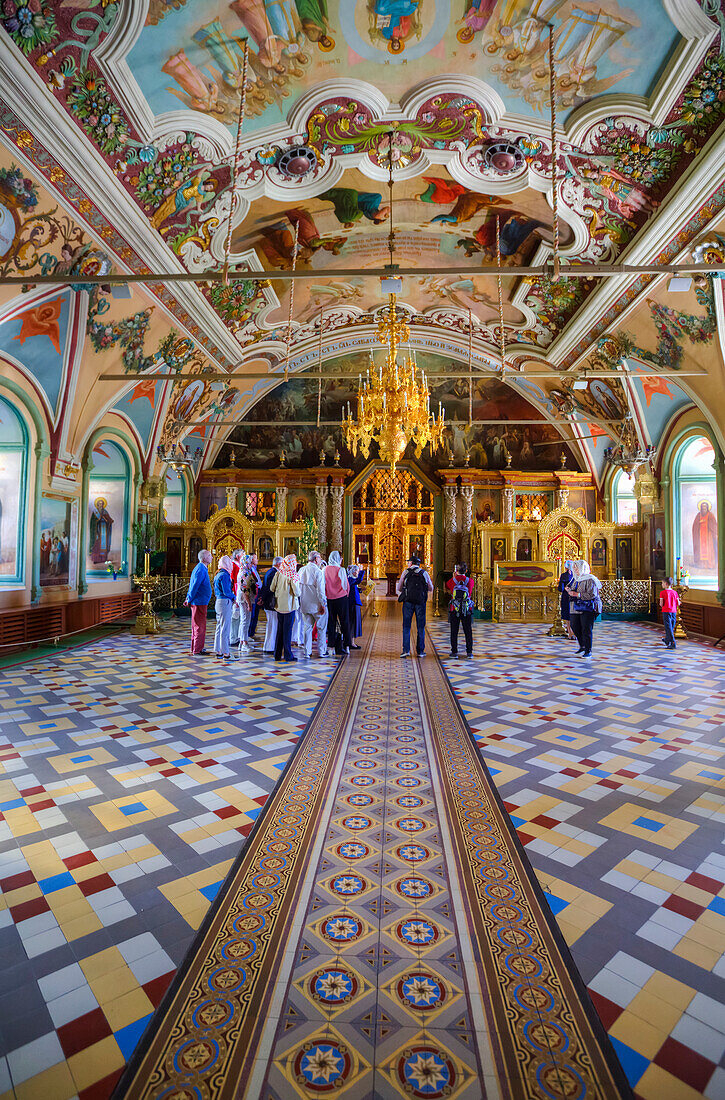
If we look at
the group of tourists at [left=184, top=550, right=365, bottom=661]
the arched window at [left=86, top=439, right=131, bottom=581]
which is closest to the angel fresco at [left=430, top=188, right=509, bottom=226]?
the group of tourists at [left=184, top=550, right=365, bottom=661]

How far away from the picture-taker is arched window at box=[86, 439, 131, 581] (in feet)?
50.9

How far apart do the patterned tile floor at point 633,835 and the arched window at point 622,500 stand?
45.0ft

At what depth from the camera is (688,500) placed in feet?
50.7

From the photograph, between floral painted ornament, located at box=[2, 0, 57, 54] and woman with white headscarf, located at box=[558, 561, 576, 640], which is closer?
floral painted ornament, located at box=[2, 0, 57, 54]

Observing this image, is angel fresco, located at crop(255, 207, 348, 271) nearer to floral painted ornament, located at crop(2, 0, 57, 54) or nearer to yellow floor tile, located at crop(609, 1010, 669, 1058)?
floral painted ornament, located at crop(2, 0, 57, 54)

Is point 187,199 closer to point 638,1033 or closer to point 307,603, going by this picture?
point 307,603

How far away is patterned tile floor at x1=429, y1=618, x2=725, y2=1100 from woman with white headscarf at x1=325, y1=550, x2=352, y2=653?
9.08ft

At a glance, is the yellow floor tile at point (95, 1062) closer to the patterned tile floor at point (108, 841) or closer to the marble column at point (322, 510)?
the patterned tile floor at point (108, 841)

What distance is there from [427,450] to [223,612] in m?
14.6

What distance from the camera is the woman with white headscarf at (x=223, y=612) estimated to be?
961cm

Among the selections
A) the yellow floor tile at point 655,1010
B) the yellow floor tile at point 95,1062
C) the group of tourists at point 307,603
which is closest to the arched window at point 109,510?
the group of tourists at point 307,603

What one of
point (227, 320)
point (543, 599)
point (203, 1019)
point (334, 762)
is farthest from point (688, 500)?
point (203, 1019)

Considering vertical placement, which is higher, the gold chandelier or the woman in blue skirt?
the gold chandelier

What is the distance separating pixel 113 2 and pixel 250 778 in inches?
304
